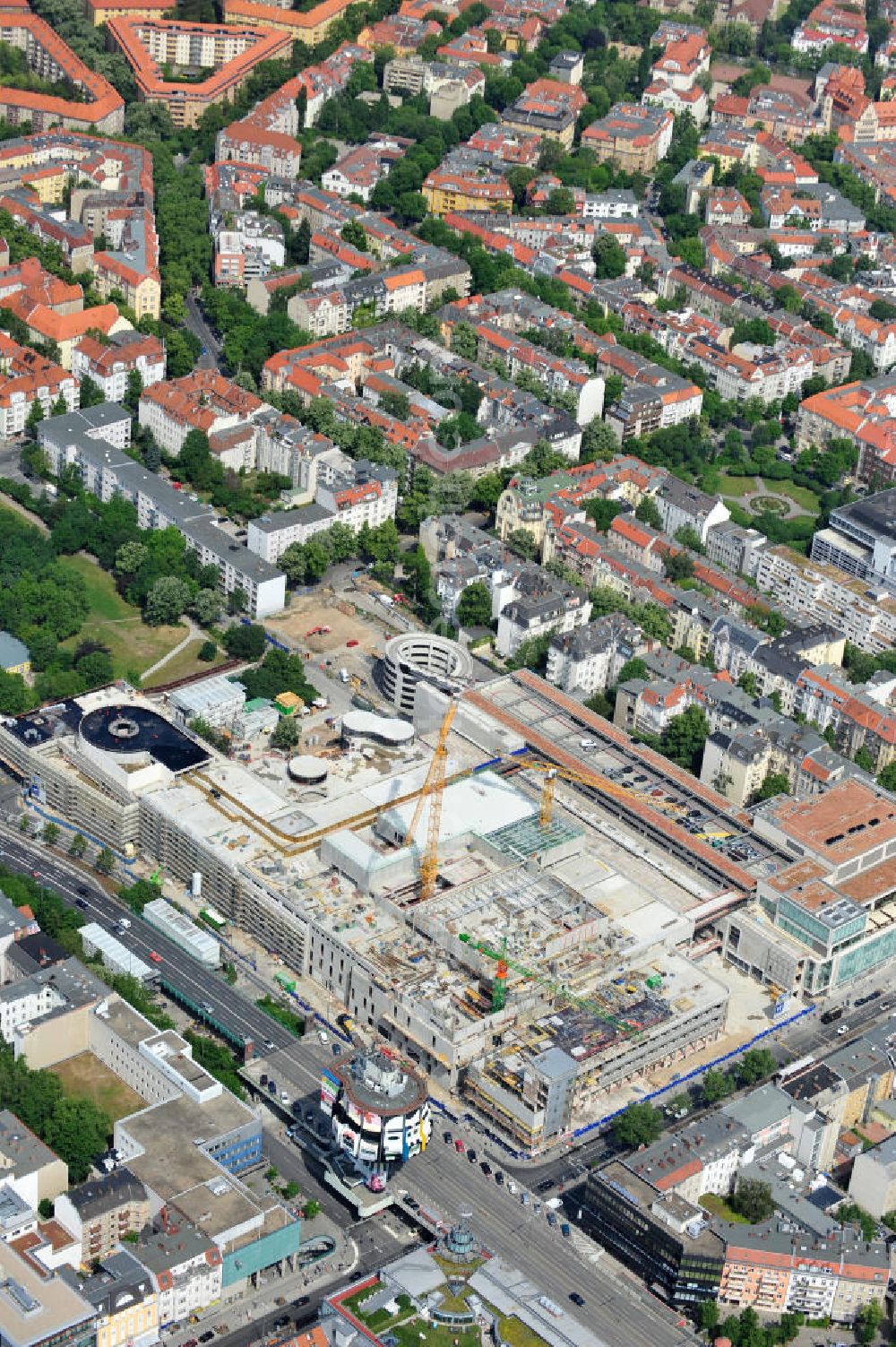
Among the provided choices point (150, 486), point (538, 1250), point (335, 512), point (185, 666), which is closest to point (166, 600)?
point (185, 666)

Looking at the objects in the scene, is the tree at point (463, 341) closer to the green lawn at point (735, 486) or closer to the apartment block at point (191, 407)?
the apartment block at point (191, 407)

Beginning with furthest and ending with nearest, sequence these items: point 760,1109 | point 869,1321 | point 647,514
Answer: point 647,514, point 760,1109, point 869,1321

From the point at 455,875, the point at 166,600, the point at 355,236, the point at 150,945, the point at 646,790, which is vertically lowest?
the point at 150,945

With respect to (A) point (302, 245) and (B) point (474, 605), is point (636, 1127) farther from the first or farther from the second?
(A) point (302, 245)

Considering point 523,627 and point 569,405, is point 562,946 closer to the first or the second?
point 523,627

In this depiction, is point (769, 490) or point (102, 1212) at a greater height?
point (769, 490)

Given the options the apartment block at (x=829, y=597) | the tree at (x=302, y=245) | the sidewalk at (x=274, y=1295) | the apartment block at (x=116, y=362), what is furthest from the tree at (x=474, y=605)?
the sidewalk at (x=274, y=1295)
